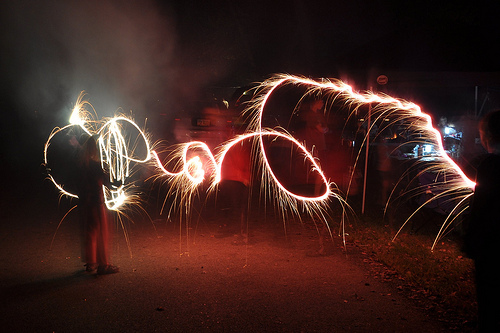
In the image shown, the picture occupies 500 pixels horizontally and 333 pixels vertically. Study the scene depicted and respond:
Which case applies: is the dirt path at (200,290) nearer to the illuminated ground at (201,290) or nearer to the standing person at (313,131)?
the illuminated ground at (201,290)

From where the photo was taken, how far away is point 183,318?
344 cm

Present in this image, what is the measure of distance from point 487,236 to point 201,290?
2.77 meters

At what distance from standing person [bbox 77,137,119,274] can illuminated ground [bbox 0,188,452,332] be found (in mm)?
236

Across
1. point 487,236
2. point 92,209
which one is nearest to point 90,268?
point 92,209

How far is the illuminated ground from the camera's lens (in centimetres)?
337

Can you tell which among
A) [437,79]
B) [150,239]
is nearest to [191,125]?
[150,239]

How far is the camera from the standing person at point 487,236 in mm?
2385

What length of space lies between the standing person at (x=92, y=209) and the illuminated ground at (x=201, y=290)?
236 millimetres

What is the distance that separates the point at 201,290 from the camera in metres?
4.03

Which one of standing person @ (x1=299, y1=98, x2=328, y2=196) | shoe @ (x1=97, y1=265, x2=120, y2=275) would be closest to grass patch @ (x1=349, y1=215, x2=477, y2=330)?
standing person @ (x1=299, y1=98, x2=328, y2=196)

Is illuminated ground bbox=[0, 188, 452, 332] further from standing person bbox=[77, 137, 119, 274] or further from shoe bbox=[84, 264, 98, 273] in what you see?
standing person bbox=[77, 137, 119, 274]

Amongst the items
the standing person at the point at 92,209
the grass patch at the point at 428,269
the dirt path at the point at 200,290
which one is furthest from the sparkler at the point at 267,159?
the dirt path at the point at 200,290

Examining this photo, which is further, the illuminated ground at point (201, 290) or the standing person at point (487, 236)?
the illuminated ground at point (201, 290)

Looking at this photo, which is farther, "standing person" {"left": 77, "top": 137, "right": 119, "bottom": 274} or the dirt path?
"standing person" {"left": 77, "top": 137, "right": 119, "bottom": 274}
